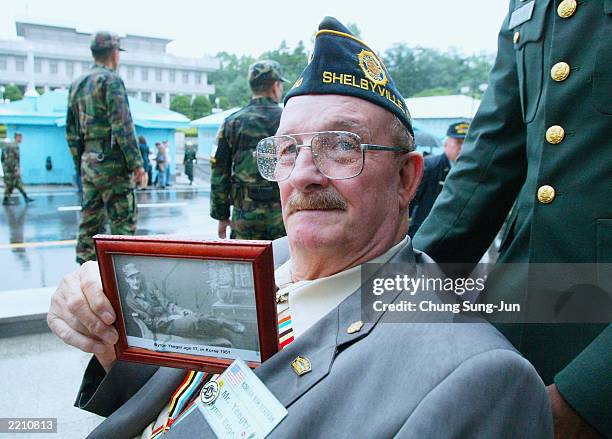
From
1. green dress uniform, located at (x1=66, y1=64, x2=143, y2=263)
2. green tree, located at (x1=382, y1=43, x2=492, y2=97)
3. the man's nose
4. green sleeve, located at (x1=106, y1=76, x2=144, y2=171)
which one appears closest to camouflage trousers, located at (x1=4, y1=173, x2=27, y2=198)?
green dress uniform, located at (x1=66, y1=64, x2=143, y2=263)

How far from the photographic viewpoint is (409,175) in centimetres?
138

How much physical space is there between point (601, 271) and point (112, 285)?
1062 mm

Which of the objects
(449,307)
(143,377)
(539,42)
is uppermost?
(539,42)

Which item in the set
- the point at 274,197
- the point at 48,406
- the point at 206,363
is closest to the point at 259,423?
the point at 206,363

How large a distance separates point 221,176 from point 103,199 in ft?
3.55

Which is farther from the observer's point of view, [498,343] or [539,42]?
[539,42]

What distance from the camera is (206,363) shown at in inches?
42.9

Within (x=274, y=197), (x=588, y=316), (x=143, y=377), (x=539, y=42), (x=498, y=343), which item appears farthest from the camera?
(x=274, y=197)

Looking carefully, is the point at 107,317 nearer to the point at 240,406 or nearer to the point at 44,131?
the point at 240,406

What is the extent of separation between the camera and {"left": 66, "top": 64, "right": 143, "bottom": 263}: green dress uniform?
4.24 metres

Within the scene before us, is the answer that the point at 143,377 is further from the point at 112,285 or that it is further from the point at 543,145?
Result: the point at 543,145

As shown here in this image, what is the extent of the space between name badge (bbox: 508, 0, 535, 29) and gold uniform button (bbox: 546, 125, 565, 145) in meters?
0.33

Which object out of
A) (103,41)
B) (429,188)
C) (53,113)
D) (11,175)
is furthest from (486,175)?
(53,113)

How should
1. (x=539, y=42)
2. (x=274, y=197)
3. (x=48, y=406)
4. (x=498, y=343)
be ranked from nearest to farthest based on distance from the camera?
(x=498, y=343) → (x=539, y=42) → (x=48, y=406) → (x=274, y=197)
